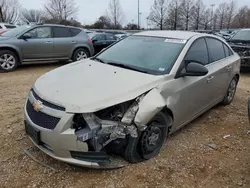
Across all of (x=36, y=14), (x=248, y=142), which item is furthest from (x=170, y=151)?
(x=36, y=14)

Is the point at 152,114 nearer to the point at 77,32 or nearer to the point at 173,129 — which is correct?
the point at 173,129

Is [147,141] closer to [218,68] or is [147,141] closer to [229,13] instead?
[218,68]

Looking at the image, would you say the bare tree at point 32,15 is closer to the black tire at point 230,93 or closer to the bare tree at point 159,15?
the bare tree at point 159,15

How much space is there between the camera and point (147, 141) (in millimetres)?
3203

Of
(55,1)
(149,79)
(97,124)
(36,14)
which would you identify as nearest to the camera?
(97,124)

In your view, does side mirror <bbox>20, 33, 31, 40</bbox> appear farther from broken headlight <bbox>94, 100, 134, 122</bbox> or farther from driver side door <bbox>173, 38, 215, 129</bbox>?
broken headlight <bbox>94, 100, 134, 122</bbox>

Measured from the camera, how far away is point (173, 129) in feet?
11.8

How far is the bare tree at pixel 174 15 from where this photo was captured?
45.4 m

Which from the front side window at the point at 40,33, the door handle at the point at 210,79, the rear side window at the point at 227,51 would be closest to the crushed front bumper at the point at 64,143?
the door handle at the point at 210,79

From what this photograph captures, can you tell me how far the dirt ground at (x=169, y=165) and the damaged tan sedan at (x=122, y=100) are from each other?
206 mm

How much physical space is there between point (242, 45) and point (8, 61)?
7.84 m

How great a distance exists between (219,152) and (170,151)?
693 millimetres

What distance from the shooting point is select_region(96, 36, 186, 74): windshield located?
3.54m

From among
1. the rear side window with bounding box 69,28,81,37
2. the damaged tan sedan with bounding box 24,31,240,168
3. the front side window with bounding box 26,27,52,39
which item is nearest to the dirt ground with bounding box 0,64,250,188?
the damaged tan sedan with bounding box 24,31,240,168
